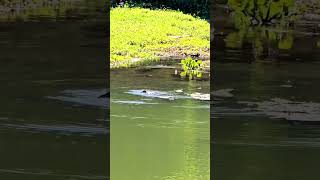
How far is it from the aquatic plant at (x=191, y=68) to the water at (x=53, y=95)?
2.49 feet

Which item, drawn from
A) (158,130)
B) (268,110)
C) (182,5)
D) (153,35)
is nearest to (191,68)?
(153,35)

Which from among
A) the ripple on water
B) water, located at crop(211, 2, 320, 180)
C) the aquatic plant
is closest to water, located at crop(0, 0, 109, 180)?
the ripple on water

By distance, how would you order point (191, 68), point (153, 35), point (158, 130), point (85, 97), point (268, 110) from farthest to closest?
point (153, 35)
point (191, 68)
point (85, 97)
point (268, 110)
point (158, 130)

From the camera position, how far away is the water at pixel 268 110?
2838 millimetres

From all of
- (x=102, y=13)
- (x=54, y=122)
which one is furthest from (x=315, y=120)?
(x=102, y=13)

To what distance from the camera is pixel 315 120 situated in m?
3.58

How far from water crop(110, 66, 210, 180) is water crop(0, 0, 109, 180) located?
104 millimetres

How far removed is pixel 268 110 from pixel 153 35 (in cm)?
391

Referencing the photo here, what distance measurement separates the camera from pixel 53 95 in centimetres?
423

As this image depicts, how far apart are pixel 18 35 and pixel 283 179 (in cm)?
432

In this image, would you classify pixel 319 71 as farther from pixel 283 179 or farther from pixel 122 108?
pixel 283 179

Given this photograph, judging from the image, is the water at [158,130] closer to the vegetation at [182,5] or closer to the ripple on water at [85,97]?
the ripple on water at [85,97]

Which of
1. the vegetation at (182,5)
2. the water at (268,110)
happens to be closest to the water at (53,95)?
the water at (268,110)

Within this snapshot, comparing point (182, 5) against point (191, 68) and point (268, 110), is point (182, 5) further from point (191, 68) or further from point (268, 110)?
point (268, 110)
